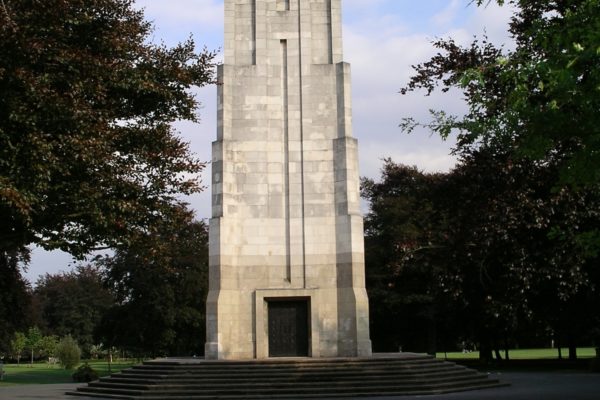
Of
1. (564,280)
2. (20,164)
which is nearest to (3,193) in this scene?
(20,164)

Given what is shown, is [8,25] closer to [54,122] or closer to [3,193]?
[54,122]

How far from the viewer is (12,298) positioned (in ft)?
111

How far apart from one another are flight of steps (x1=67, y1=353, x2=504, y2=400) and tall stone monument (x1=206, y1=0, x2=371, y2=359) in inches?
85.9

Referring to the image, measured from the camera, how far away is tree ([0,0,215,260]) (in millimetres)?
18188

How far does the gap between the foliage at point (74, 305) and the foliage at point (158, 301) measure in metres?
45.7

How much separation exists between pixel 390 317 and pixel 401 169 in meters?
11.6

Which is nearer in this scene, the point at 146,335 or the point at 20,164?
the point at 20,164

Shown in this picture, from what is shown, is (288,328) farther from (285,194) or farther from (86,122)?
(86,122)

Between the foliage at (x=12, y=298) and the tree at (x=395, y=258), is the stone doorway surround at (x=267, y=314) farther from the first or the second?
the tree at (x=395, y=258)

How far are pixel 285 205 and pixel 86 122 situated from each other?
1004cm

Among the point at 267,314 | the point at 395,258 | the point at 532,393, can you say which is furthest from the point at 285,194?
the point at 395,258

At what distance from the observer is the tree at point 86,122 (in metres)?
18.2

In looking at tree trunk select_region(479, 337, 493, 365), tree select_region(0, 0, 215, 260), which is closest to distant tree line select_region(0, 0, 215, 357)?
tree select_region(0, 0, 215, 260)

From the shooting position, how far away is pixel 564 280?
23.0m
